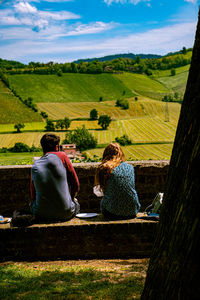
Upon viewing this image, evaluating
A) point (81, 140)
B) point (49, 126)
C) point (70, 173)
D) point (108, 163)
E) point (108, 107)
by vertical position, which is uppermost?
point (108, 107)

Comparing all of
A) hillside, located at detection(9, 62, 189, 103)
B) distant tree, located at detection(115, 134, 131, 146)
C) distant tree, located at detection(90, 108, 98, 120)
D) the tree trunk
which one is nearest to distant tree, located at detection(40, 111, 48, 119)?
distant tree, located at detection(90, 108, 98, 120)

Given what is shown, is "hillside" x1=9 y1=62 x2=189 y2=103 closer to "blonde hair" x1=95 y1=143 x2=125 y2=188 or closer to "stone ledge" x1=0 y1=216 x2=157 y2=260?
"blonde hair" x1=95 y1=143 x2=125 y2=188

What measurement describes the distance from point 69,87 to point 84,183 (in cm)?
10401

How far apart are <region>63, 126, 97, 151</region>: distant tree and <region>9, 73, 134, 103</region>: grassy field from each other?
31.7 meters

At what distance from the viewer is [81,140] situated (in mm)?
63688

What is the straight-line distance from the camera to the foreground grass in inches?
113

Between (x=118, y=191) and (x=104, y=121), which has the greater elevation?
(x=118, y=191)

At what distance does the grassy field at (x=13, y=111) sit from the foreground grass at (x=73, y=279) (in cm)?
7482

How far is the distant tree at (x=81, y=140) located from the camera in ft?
210

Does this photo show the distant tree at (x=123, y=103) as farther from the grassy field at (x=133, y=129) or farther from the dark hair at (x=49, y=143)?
the dark hair at (x=49, y=143)

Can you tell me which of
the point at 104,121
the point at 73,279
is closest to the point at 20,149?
the point at 104,121

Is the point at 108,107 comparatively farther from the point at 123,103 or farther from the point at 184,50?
the point at 184,50

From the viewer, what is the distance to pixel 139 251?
4137mm

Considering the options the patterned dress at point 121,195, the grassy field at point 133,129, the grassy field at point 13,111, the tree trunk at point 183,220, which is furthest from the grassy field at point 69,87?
the tree trunk at point 183,220
